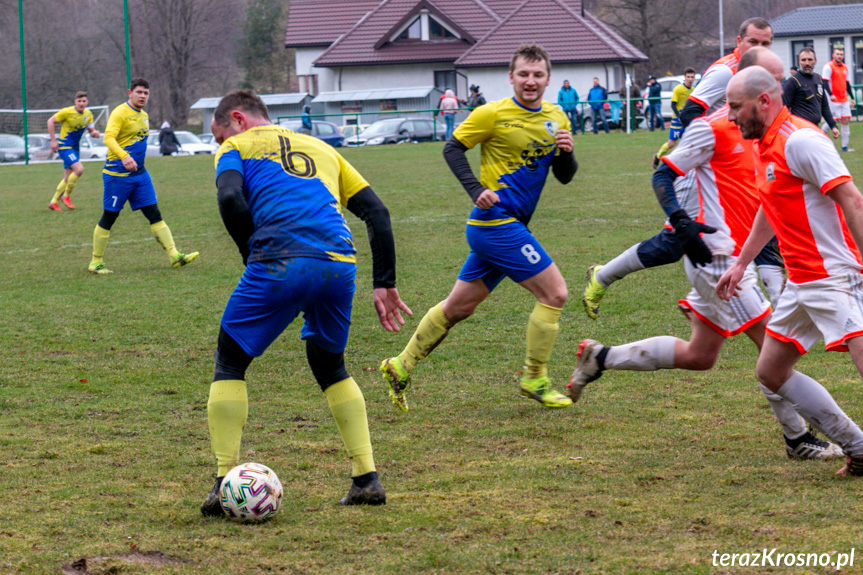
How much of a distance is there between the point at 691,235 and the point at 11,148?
34.1 m

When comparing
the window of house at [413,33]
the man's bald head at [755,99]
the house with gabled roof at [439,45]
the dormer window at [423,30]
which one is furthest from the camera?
the window of house at [413,33]

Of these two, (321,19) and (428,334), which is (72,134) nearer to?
(428,334)

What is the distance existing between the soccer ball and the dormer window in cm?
5298

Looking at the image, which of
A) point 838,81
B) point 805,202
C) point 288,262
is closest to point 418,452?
point 288,262

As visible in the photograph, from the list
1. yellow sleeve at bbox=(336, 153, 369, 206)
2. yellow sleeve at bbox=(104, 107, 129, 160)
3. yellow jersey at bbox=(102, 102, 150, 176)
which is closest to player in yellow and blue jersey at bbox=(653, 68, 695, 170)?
yellow jersey at bbox=(102, 102, 150, 176)

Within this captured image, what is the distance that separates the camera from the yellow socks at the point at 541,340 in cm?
585

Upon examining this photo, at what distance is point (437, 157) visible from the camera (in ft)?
88.1

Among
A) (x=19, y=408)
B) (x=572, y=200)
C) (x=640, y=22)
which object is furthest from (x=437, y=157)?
(x=640, y=22)

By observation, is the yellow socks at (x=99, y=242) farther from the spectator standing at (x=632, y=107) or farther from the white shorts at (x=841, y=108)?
the spectator standing at (x=632, y=107)

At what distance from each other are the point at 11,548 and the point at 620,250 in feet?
27.8

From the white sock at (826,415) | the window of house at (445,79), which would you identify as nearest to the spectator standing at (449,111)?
the window of house at (445,79)

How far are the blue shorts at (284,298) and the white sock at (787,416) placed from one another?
80.6 inches

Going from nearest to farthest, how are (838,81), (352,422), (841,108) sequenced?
(352,422), (841,108), (838,81)

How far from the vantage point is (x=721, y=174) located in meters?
5.16
